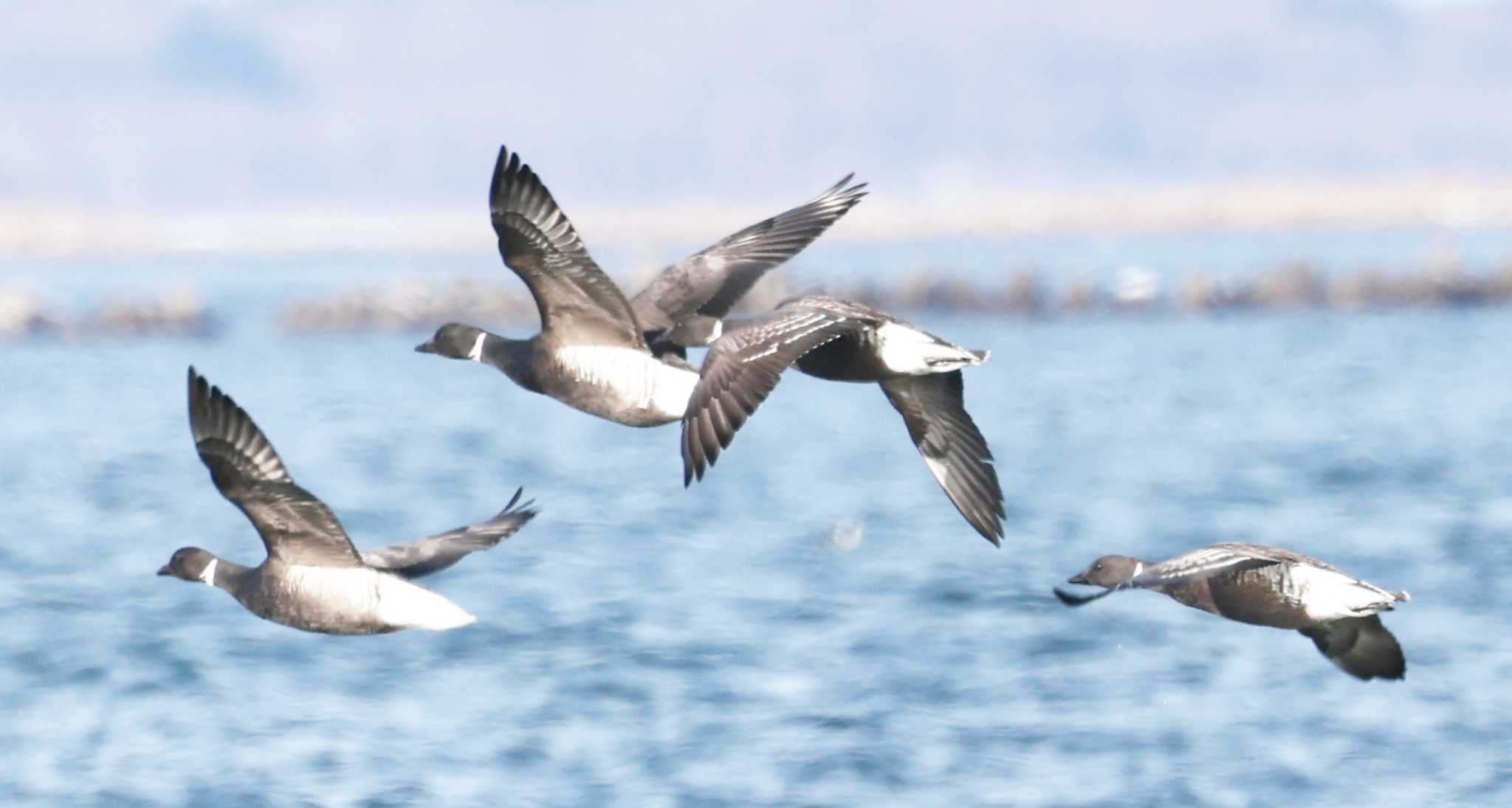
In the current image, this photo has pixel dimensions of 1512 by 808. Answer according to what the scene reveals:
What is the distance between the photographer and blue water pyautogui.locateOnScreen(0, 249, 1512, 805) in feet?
51.3

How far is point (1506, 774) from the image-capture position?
49.8 feet

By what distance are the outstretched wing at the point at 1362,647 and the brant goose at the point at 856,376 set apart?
1600 millimetres

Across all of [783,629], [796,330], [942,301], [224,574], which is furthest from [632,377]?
[942,301]

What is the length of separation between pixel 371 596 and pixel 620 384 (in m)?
1.43

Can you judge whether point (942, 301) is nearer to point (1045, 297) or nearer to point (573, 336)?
point (1045, 297)

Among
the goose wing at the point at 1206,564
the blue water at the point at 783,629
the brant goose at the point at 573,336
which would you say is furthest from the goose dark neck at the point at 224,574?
the blue water at the point at 783,629

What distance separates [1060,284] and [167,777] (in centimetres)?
5557

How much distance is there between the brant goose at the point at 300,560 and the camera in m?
9.48

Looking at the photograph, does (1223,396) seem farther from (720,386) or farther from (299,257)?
(299,257)

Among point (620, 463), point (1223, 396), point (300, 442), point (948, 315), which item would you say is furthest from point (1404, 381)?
point (300, 442)

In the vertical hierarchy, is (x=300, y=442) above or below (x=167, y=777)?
above

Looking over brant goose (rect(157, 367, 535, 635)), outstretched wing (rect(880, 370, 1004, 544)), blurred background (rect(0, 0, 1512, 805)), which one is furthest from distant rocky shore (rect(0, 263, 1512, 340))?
brant goose (rect(157, 367, 535, 635))

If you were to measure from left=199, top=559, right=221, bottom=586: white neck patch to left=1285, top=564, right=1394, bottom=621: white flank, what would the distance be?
490 cm

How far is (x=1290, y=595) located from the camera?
34.2 feet
